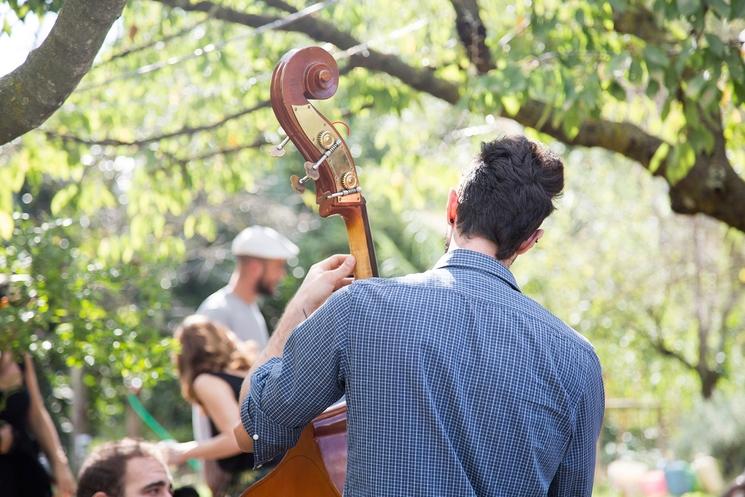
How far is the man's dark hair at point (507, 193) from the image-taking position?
6.61 ft

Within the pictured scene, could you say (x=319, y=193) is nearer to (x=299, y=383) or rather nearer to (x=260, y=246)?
(x=299, y=383)

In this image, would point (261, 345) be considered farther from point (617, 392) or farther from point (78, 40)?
point (617, 392)

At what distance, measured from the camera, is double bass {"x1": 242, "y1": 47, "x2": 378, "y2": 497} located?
2334 millimetres

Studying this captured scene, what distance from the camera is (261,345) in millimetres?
5309

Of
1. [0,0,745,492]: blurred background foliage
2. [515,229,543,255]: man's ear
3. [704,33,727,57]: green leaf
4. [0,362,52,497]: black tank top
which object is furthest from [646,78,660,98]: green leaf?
[0,362,52,497]: black tank top

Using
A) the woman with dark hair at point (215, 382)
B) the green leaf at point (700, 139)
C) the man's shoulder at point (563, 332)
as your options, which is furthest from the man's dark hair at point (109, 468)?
the green leaf at point (700, 139)

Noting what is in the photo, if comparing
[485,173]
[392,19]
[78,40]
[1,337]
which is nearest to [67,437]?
[1,337]

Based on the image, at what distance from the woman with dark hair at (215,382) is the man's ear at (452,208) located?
214 cm

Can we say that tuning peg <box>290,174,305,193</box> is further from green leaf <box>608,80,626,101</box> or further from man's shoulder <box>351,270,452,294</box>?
green leaf <box>608,80,626,101</box>

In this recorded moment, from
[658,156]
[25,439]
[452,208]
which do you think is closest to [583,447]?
[452,208]

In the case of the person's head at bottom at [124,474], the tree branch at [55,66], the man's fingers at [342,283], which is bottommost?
the person's head at bottom at [124,474]

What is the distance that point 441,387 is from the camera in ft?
6.29

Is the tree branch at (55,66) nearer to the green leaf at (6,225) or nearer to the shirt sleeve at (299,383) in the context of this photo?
the shirt sleeve at (299,383)

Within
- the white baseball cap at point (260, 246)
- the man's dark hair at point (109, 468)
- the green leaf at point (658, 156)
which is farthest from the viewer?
the white baseball cap at point (260, 246)
